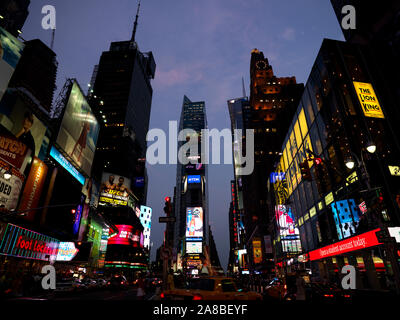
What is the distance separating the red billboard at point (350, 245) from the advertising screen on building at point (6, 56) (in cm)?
4401

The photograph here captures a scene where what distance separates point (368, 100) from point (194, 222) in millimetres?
105385

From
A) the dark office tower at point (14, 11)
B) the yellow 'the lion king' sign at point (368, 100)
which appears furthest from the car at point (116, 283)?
the dark office tower at point (14, 11)

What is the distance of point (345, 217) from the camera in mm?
26188

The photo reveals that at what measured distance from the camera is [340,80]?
28.4m

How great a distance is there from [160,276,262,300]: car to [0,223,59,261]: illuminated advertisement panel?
25.4 m

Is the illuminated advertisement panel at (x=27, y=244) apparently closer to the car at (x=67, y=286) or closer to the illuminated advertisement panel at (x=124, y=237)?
the car at (x=67, y=286)

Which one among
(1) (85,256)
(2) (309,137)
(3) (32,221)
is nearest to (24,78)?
(3) (32,221)

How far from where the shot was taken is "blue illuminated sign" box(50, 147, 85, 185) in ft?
124

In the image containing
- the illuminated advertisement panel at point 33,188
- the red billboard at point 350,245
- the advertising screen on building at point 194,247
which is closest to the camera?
the red billboard at point 350,245

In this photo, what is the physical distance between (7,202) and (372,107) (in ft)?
140

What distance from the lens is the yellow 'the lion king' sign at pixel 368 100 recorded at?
25.9m

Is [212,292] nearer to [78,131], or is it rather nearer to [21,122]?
[21,122]

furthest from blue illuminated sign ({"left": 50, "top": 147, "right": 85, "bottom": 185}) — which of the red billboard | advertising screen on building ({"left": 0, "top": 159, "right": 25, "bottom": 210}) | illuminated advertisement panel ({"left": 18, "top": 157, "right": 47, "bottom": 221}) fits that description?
the red billboard
